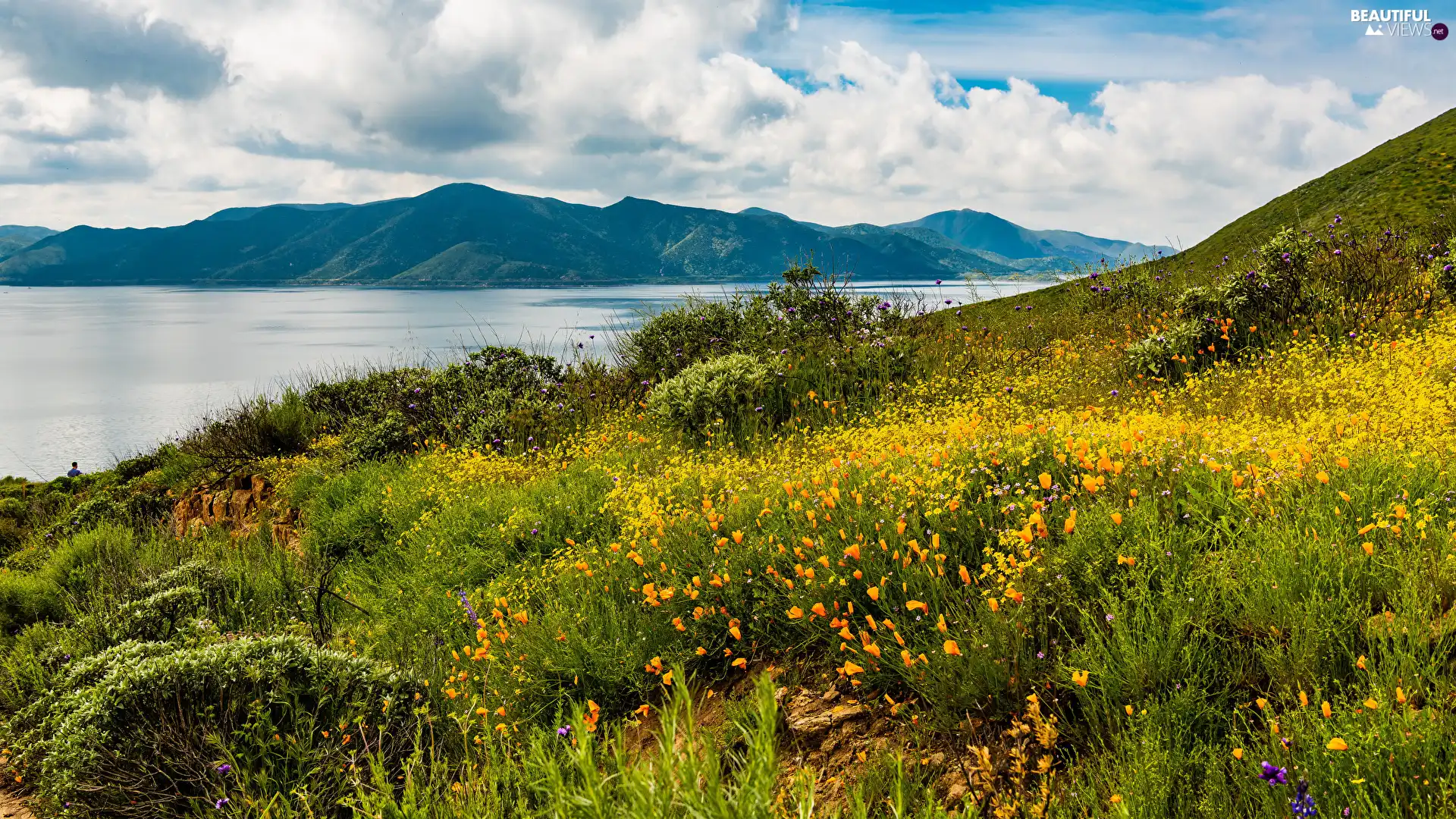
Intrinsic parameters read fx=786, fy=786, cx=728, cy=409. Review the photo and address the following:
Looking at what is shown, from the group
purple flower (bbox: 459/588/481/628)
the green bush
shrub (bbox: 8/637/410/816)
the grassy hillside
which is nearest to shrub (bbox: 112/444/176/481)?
the green bush

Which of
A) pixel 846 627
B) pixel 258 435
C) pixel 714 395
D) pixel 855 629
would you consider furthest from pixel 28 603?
pixel 846 627

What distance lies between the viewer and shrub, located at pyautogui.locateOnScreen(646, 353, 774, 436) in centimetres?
857

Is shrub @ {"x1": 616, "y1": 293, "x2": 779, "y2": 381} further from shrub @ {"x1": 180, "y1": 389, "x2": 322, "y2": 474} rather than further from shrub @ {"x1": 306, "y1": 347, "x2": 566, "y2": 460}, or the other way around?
shrub @ {"x1": 180, "y1": 389, "x2": 322, "y2": 474}

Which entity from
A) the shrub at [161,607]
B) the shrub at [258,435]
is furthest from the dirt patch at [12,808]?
the shrub at [258,435]

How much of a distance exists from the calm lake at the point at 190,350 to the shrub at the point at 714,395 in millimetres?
4021

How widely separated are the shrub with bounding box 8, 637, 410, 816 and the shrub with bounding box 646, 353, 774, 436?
15.6 ft

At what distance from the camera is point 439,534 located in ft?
22.9

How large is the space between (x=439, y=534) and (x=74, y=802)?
3.37 metres

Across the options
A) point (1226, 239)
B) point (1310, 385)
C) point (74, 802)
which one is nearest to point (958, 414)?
point (1310, 385)

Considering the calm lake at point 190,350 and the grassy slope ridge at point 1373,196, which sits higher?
the grassy slope ridge at point 1373,196

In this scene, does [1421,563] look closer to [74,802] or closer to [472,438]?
[74,802]

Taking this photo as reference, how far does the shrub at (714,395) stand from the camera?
857 cm

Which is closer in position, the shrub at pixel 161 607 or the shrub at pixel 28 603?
the shrub at pixel 161 607

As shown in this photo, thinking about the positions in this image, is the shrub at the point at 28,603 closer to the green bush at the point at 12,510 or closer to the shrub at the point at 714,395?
the shrub at the point at 714,395
